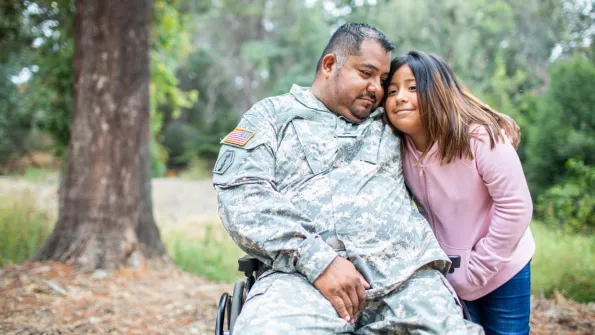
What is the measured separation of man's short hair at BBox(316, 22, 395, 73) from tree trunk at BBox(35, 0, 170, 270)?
3.02m


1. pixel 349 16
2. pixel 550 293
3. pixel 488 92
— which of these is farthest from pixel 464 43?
pixel 550 293

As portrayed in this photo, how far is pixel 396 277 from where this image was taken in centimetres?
215

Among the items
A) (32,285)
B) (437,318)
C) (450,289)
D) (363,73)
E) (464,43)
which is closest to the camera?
(437,318)

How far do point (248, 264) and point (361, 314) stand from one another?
0.53 m

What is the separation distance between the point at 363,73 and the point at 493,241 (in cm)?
99

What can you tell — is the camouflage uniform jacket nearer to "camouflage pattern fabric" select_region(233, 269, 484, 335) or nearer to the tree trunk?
"camouflage pattern fabric" select_region(233, 269, 484, 335)

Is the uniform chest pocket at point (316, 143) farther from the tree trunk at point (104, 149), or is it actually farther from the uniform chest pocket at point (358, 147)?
the tree trunk at point (104, 149)

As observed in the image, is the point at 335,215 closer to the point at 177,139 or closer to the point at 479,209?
the point at 479,209

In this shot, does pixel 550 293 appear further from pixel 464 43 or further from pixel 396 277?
pixel 464 43

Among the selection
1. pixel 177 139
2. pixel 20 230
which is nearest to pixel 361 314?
pixel 20 230

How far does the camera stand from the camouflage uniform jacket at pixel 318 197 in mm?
2105

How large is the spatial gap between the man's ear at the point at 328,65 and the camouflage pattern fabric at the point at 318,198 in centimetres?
23

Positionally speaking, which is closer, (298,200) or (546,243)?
(298,200)

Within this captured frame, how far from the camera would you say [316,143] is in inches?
94.9
